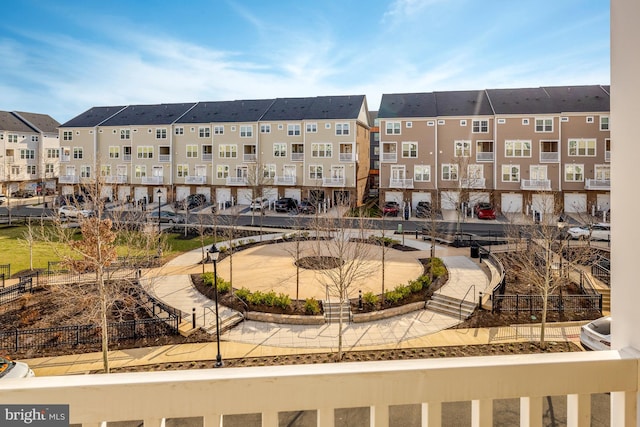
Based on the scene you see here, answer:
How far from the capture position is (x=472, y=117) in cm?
3641

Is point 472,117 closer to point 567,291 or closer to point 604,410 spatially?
point 567,291

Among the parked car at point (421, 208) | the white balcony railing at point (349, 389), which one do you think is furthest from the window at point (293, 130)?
the white balcony railing at point (349, 389)

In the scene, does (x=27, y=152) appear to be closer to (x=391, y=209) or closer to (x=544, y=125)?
(x=391, y=209)

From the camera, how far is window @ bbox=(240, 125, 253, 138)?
4119cm

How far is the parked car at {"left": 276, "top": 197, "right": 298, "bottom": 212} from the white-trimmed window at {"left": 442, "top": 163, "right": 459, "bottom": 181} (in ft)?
44.8

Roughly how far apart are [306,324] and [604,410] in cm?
1183

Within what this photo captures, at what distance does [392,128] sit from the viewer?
3797 centimetres

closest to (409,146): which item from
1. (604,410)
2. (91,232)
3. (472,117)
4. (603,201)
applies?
(472,117)

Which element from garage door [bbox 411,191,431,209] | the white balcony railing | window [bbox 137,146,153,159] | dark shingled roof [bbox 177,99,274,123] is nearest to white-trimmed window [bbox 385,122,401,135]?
garage door [bbox 411,191,431,209]

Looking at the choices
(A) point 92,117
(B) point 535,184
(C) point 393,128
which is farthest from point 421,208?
(A) point 92,117


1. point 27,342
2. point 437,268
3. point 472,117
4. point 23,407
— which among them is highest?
point 472,117

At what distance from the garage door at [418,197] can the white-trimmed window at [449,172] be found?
2133mm

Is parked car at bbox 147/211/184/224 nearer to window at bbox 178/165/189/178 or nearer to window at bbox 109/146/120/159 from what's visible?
window at bbox 178/165/189/178

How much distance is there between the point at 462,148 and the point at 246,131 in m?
20.8
